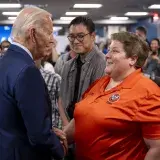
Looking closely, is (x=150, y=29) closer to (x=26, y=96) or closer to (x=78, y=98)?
(x=78, y=98)

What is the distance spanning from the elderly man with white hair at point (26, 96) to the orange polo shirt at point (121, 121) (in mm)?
345

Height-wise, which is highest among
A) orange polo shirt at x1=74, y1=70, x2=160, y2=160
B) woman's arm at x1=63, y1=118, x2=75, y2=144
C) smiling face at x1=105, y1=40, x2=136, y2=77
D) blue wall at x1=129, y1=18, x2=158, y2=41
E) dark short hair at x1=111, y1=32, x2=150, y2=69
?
dark short hair at x1=111, y1=32, x2=150, y2=69

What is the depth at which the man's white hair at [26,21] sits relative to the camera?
160cm

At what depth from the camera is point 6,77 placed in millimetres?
1545

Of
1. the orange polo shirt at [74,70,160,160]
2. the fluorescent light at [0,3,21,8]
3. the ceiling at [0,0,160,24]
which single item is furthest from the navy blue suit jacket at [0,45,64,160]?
the fluorescent light at [0,3,21,8]

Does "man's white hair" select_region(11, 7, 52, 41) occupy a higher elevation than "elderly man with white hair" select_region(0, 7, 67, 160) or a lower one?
higher

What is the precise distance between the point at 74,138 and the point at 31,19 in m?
0.85

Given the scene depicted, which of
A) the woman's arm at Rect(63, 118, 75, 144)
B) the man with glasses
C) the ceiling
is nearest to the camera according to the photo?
the woman's arm at Rect(63, 118, 75, 144)

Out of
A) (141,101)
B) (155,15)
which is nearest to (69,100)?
(141,101)

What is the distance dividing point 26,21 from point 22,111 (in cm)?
40

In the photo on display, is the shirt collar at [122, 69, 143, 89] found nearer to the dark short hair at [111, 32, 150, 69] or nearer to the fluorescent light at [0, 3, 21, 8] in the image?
the dark short hair at [111, 32, 150, 69]

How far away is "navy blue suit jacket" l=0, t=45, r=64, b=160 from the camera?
59.7 inches

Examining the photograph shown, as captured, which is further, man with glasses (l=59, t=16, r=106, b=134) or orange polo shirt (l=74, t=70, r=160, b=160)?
man with glasses (l=59, t=16, r=106, b=134)

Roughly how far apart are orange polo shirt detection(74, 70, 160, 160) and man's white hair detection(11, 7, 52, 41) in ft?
2.02
